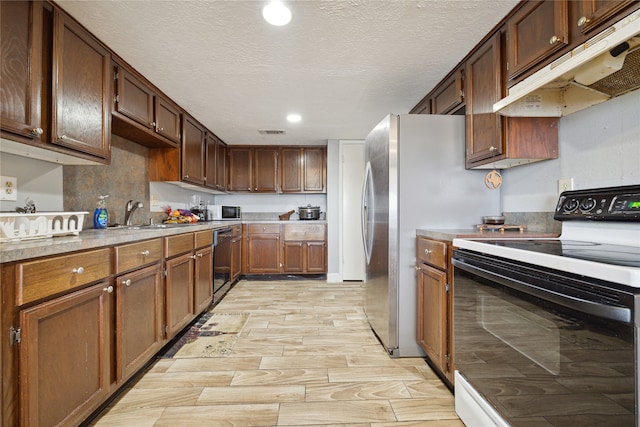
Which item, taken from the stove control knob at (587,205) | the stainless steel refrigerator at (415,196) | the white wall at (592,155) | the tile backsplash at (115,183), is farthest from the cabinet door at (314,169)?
the stove control knob at (587,205)

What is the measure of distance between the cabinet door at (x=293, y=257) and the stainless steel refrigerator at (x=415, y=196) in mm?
2495

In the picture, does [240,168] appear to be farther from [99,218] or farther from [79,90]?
[79,90]

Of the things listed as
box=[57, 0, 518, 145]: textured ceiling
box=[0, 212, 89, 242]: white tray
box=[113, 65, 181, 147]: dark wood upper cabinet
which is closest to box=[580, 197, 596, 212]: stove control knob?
box=[57, 0, 518, 145]: textured ceiling

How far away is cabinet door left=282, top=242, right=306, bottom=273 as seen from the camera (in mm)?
4496

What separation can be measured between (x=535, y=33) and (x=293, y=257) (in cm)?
372

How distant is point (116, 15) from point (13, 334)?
1.62m

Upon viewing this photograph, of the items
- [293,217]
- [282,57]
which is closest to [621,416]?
[282,57]

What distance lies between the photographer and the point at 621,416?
2.27 ft

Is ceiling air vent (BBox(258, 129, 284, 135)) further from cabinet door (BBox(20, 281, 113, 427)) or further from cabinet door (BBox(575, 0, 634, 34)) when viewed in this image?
cabinet door (BBox(575, 0, 634, 34))

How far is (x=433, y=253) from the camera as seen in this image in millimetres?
1815

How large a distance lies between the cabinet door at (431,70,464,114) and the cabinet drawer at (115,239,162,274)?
2.36 metres

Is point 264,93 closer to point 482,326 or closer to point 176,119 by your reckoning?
point 176,119

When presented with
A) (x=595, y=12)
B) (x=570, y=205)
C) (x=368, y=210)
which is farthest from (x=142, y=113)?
(x=570, y=205)

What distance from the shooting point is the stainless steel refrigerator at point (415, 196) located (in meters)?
2.06
